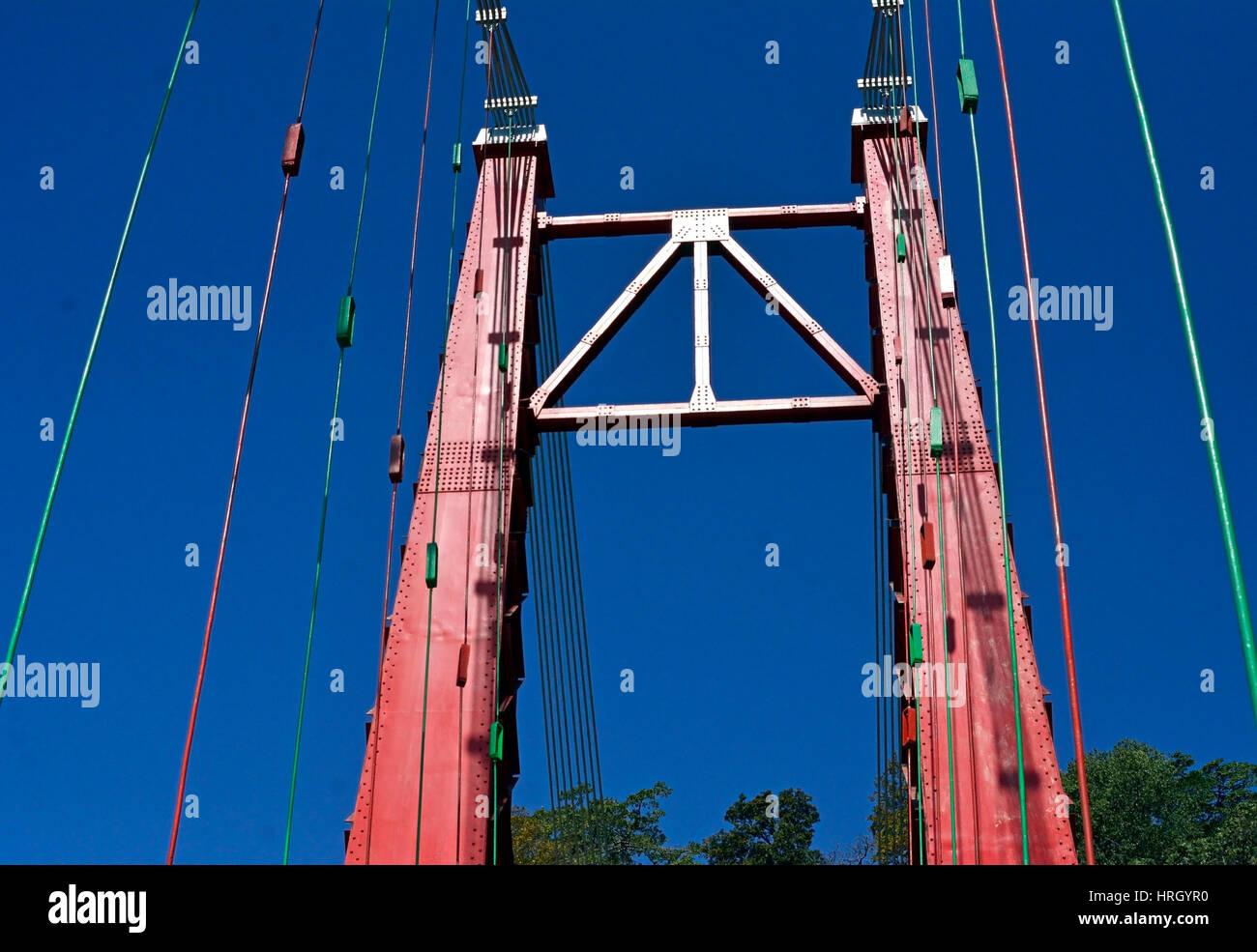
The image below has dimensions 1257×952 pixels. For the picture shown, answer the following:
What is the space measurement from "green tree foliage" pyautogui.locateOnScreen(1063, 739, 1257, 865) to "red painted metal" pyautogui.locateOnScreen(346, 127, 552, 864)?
25.3 meters

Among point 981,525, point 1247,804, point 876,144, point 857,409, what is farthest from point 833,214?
point 1247,804

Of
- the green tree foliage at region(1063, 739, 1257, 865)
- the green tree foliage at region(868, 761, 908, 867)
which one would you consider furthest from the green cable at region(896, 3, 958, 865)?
the green tree foliage at region(1063, 739, 1257, 865)

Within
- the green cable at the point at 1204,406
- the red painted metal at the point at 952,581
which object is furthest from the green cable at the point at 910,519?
the green cable at the point at 1204,406

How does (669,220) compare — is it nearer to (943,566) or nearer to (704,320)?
(704,320)

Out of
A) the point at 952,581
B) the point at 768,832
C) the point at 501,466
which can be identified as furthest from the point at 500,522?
the point at 768,832

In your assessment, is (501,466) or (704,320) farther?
(704,320)

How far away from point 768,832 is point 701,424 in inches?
985

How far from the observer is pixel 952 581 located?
10195 millimetres

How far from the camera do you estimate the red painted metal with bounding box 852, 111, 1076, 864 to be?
30.5 feet

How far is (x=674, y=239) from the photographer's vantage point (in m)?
13.0

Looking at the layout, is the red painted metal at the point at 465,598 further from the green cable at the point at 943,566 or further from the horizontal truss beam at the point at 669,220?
the green cable at the point at 943,566

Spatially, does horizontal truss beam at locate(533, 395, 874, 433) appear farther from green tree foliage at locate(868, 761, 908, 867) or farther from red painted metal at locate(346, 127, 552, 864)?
green tree foliage at locate(868, 761, 908, 867)

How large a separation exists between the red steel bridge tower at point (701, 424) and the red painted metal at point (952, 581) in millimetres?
15
